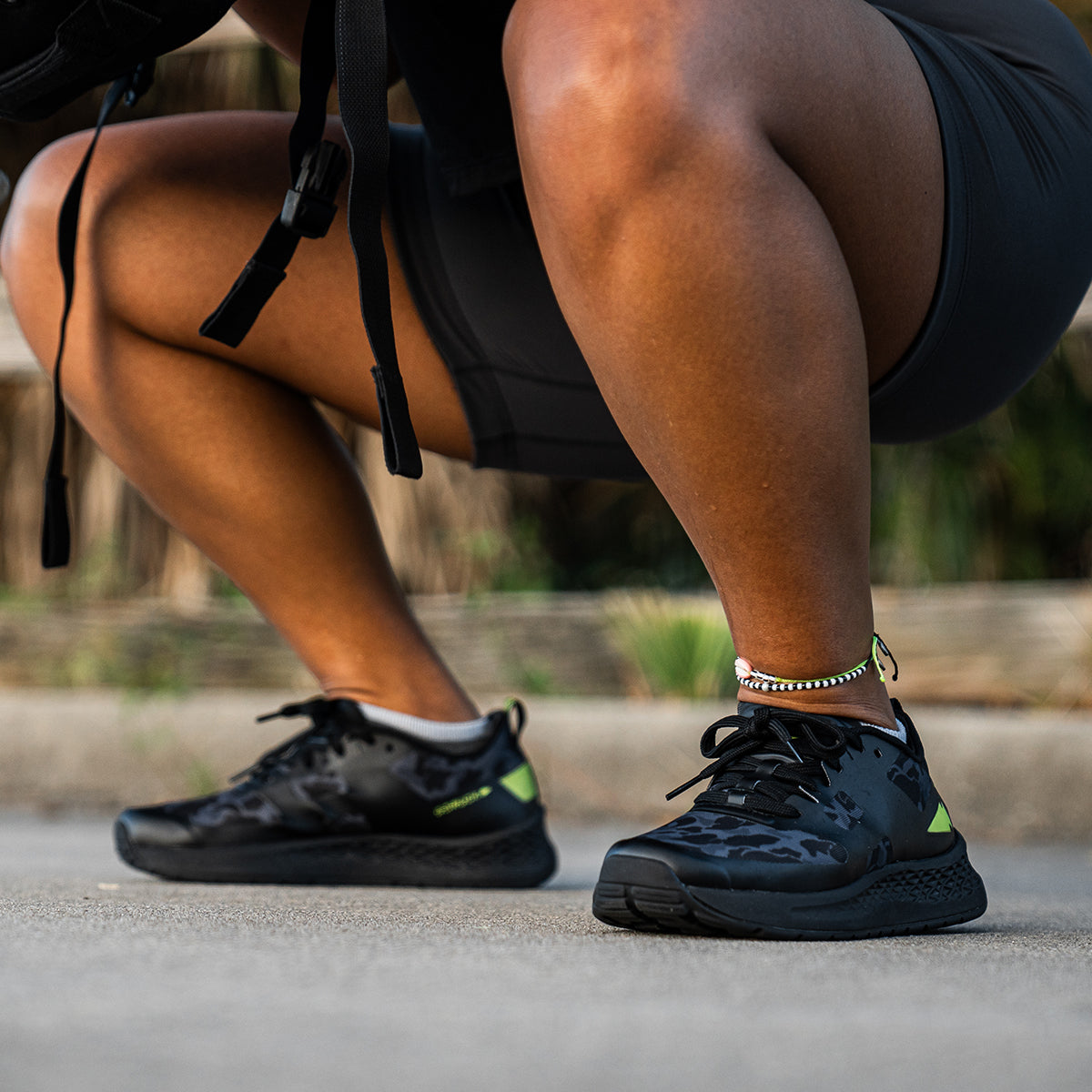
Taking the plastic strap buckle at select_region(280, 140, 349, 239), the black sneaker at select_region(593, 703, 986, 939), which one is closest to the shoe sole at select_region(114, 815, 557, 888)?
the black sneaker at select_region(593, 703, 986, 939)

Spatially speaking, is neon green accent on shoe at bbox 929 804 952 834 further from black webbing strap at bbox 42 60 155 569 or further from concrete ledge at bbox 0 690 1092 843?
concrete ledge at bbox 0 690 1092 843

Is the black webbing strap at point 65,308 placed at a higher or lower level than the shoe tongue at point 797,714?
higher

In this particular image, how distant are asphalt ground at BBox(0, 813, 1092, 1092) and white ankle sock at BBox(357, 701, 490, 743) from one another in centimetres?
33

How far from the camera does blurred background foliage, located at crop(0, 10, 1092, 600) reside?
8.30 feet

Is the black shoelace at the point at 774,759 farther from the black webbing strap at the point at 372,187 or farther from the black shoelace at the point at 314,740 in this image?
the black shoelace at the point at 314,740

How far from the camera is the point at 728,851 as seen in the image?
714mm

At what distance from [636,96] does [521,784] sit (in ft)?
2.05

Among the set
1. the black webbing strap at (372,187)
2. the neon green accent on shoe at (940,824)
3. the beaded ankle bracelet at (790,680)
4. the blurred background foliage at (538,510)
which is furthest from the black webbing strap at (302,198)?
the blurred background foliage at (538,510)

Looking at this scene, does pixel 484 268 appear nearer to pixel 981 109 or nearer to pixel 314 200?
pixel 314 200

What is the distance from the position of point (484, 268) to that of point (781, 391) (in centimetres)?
40

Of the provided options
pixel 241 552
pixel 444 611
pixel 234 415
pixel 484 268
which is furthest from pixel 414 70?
pixel 444 611

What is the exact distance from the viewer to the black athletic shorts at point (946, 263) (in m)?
0.88

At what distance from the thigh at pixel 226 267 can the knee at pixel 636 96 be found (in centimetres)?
37

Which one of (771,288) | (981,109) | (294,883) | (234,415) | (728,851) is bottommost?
(294,883)
